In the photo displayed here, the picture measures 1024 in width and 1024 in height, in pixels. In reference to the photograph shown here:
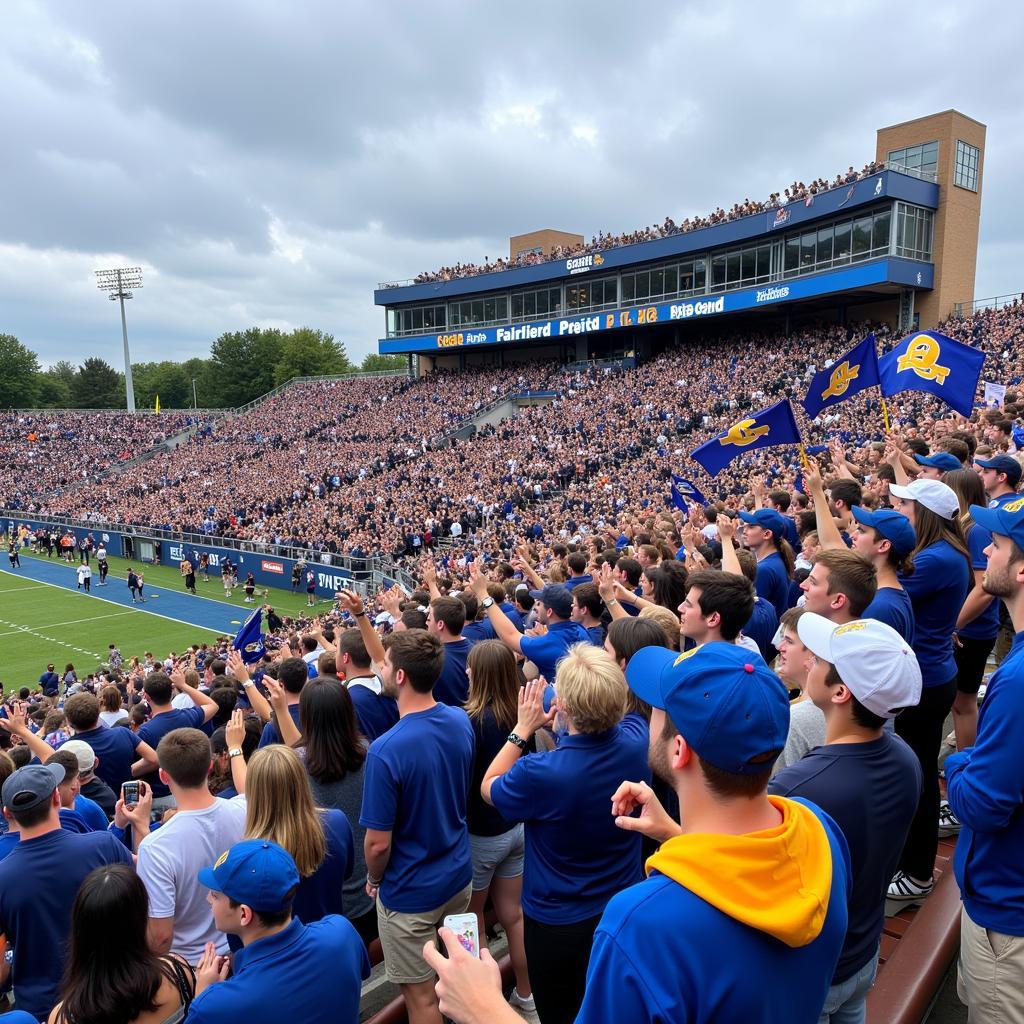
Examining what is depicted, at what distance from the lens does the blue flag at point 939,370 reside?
385 inches

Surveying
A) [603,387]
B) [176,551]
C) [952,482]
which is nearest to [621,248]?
[603,387]

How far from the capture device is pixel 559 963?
121 inches

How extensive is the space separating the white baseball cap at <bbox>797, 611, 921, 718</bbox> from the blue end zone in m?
24.9

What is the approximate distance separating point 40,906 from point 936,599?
4.61 m

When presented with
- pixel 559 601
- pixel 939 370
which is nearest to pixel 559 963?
pixel 559 601

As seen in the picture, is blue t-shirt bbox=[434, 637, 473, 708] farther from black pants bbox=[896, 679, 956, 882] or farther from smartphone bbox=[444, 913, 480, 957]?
smartphone bbox=[444, 913, 480, 957]

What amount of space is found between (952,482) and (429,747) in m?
4.06

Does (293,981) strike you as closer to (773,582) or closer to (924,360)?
(773,582)

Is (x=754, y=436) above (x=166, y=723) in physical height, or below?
above

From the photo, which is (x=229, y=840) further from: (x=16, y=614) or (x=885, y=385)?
(x=16, y=614)

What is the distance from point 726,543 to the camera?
17.7 ft

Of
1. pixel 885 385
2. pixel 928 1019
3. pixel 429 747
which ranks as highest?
pixel 885 385

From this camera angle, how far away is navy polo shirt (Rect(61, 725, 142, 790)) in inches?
233

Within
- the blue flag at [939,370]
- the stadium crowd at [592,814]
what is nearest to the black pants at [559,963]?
the stadium crowd at [592,814]
